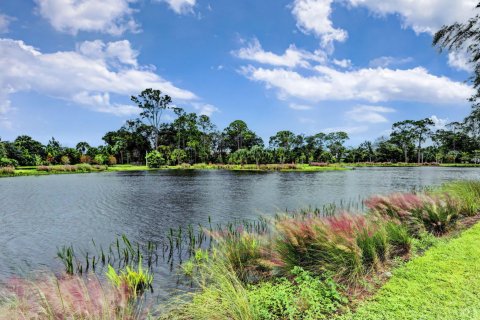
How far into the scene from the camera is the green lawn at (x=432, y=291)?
3514 millimetres

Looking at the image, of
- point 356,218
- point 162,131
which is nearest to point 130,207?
point 356,218

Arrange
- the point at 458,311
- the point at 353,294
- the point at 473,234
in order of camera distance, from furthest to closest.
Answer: the point at 473,234 < the point at 353,294 < the point at 458,311

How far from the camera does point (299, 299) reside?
3984 millimetres

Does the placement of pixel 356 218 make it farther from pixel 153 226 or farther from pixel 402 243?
pixel 153 226

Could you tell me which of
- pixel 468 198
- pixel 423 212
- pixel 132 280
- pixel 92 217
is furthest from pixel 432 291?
pixel 92 217

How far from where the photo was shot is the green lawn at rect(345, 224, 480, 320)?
3.51 meters

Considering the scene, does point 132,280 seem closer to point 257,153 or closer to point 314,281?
point 314,281

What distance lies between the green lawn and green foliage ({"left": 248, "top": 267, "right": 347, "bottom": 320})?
35cm

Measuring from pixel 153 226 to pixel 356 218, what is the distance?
325 inches

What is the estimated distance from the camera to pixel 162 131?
85188mm

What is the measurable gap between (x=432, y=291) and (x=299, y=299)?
1.88 metres

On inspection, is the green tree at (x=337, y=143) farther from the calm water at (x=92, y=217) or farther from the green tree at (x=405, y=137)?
the calm water at (x=92, y=217)

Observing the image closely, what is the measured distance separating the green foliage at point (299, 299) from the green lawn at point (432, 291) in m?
0.35

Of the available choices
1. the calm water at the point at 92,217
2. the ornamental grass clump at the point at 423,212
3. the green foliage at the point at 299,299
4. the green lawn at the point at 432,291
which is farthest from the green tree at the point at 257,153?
the green foliage at the point at 299,299
